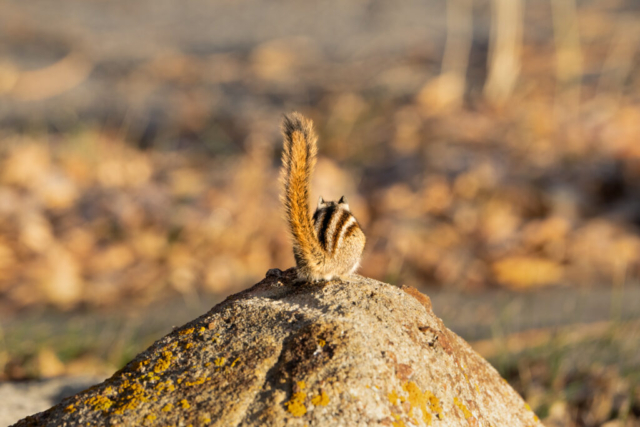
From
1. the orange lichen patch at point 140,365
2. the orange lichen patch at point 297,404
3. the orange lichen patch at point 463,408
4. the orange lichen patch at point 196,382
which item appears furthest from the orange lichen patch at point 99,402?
the orange lichen patch at point 463,408

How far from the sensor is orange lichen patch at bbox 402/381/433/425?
77.9 inches

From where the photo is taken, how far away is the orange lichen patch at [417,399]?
1979 mm

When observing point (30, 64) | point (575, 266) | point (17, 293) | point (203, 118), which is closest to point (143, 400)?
point (17, 293)

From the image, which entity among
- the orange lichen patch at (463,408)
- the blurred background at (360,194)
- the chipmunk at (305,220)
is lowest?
the orange lichen patch at (463,408)

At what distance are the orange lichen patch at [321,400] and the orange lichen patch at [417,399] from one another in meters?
0.25

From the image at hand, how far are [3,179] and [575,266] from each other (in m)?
6.98

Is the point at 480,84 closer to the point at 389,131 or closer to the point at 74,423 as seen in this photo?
the point at 389,131

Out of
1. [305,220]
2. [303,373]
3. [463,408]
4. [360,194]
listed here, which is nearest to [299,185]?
[305,220]

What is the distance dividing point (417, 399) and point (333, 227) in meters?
0.78

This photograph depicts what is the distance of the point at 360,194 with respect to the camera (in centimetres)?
894

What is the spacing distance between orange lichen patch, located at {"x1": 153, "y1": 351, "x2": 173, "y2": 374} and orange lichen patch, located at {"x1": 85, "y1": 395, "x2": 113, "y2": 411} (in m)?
0.17

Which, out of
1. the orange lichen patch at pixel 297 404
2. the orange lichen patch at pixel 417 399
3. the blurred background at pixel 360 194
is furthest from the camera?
the blurred background at pixel 360 194

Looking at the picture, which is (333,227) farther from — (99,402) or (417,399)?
(99,402)

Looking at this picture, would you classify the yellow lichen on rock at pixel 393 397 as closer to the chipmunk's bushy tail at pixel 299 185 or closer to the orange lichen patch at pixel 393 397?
the orange lichen patch at pixel 393 397
